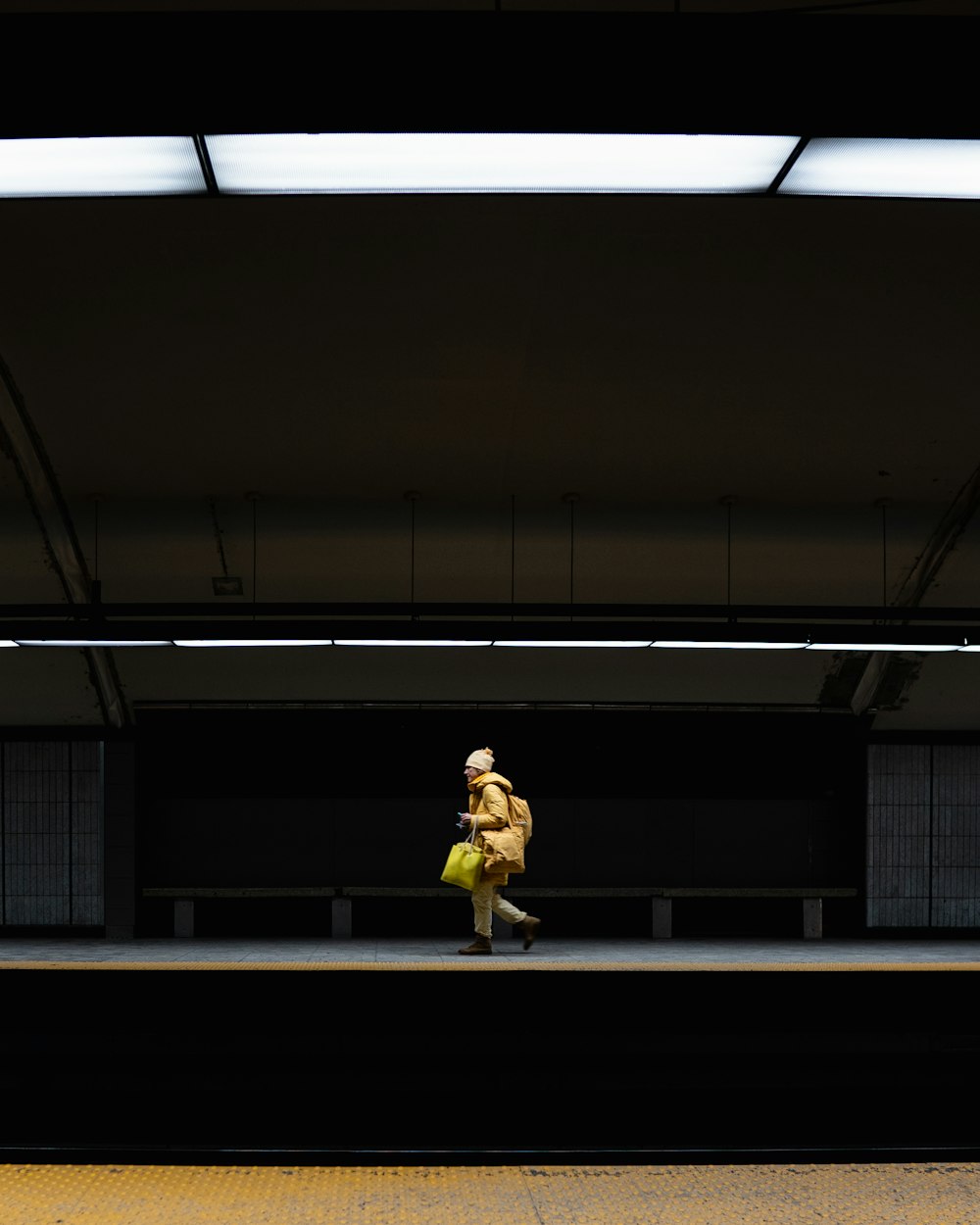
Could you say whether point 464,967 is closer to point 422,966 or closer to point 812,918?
point 422,966

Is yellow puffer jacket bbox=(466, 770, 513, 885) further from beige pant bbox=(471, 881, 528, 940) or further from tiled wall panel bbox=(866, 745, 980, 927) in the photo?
tiled wall panel bbox=(866, 745, 980, 927)

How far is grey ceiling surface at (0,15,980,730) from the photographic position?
189 centimetres

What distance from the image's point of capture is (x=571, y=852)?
11648 millimetres

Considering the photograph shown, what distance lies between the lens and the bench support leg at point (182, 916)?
11.3 m

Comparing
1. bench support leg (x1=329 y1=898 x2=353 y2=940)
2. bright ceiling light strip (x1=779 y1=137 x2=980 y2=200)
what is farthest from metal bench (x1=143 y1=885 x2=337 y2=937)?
bright ceiling light strip (x1=779 y1=137 x2=980 y2=200)

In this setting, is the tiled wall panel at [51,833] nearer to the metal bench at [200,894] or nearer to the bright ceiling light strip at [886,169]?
the metal bench at [200,894]

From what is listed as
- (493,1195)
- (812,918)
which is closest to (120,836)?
(812,918)

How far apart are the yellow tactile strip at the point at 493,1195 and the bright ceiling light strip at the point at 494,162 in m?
2.08

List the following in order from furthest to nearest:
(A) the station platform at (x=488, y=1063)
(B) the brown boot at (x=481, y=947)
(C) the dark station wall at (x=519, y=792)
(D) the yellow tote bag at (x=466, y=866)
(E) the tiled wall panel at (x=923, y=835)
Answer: (E) the tiled wall panel at (x=923, y=835)
(C) the dark station wall at (x=519, y=792)
(B) the brown boot at (x=481, y=947)
(D) the yellow tote bag at (x=466, y=866)
(A) the station platform at (x=488, y=1063)

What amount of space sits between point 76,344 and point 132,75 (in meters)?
5.09

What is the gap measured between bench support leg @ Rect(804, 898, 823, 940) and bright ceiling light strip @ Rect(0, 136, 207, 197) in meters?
11.0

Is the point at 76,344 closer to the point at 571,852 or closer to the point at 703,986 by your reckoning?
the point at 703,986

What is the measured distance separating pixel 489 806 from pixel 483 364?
11.6 ft

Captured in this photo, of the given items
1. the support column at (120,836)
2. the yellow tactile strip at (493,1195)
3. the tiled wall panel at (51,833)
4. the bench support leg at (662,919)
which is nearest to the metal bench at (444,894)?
the bench support leg at (662,919)
